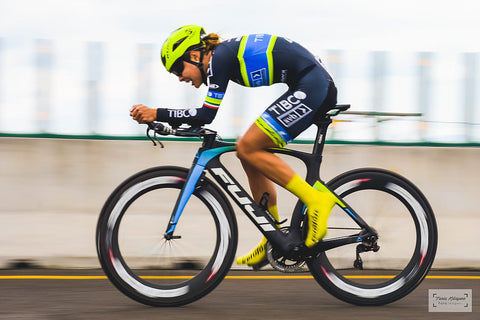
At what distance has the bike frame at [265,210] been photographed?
4.85 metres

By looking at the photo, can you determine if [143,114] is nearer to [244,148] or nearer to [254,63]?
[244,148]

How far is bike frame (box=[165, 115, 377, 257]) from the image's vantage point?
4.85 metres

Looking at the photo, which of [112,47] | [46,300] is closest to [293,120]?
[46,300]

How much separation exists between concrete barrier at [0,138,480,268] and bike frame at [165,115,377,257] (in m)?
1.45

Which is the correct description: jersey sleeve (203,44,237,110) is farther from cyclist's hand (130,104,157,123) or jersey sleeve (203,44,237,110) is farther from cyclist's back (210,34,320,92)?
cyclist's hand (130,104,157,123)

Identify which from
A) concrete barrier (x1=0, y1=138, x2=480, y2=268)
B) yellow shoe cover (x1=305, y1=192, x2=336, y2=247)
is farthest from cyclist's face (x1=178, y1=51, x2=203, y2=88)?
concrete barrier (x1=0, y1=138, x2=480, y2=268)

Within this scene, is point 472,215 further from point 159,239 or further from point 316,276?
point 159,239

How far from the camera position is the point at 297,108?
4809 millimetres

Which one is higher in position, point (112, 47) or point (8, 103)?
point (112, 47)

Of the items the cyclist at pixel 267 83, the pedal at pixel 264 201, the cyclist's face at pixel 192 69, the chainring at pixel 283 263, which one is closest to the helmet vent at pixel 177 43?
the cyclist at pixel 267 83

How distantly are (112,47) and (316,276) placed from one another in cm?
345

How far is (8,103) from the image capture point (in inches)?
278

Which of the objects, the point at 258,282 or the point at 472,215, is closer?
the point at 258,282

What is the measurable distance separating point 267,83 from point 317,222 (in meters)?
0.99
